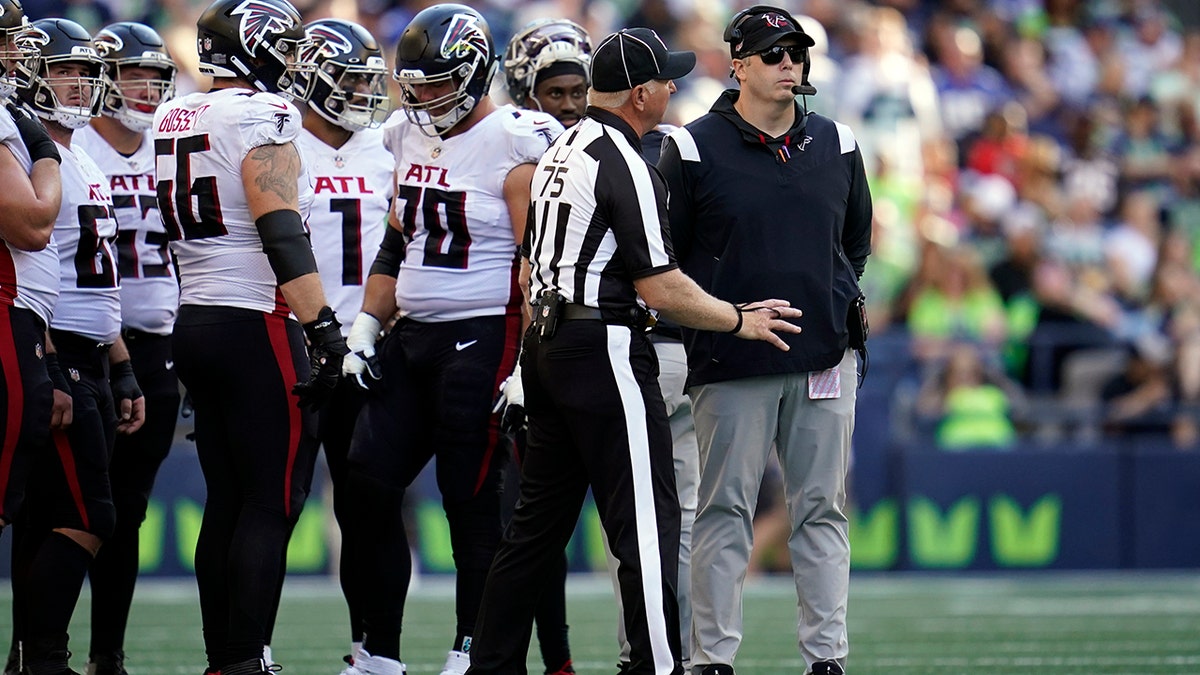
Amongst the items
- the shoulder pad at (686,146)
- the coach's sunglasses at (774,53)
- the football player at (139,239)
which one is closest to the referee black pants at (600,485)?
the shoulder pad at (686,146)

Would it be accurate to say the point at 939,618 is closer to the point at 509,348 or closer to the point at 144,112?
the point at 509,348

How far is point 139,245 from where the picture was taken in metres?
6.47

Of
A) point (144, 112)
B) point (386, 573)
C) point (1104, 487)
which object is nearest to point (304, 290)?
point (386, 573)

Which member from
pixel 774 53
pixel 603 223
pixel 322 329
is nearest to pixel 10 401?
pixel 322 329

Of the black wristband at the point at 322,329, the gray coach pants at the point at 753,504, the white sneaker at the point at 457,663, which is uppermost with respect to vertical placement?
the black wristband at the point at 322,329

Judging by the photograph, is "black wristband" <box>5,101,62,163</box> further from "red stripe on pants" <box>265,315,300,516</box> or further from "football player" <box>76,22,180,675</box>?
"football player" <box>76,22,180,675</box>

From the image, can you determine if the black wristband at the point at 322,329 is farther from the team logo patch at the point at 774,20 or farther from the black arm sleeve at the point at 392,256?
the team logo patch at the point at 774,20

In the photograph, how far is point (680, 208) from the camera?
5.61m

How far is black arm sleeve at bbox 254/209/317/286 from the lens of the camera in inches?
207

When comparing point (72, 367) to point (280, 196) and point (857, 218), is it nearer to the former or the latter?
point (280, 196)

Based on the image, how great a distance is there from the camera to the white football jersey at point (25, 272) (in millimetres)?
5066

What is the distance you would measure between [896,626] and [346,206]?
3.73m

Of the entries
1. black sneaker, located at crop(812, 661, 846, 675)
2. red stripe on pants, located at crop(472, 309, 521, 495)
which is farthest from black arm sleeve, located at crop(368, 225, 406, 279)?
black sneaker, located at crop(812, 661, 846, 675)

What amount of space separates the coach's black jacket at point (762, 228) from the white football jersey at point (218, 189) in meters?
1.23
